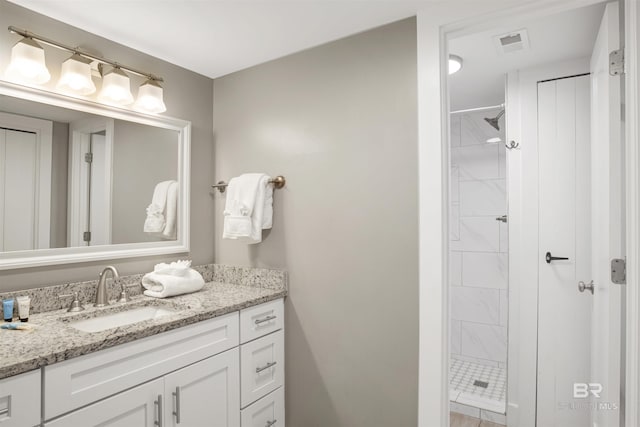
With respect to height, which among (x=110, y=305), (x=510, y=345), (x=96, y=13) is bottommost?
(x=510, y=345)

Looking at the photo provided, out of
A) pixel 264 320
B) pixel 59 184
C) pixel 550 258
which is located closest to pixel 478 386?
pixel 550 258

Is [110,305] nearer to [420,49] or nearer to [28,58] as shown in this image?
[28,58]

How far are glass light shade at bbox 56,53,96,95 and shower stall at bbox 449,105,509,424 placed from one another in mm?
2858

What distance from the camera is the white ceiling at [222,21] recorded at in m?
1.60

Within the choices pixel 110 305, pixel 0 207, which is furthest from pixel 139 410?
pixel 0 207

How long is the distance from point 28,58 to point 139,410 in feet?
4.87

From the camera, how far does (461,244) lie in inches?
132

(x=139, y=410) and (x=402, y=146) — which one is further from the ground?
(x=402, y=146)

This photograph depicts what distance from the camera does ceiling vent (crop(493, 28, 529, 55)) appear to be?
1.83 m

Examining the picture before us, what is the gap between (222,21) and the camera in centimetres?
173

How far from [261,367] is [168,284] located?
646mm

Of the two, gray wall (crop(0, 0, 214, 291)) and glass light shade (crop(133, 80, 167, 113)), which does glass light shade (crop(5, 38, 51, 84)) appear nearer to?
gray wall (crop(0, 0, 214, 291))

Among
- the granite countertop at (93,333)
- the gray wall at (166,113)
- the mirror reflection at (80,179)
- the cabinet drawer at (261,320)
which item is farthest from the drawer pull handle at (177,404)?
the mirror reflection at (80,179)

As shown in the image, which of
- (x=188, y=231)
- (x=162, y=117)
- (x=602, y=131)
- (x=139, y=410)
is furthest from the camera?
(x=188, y=231)
